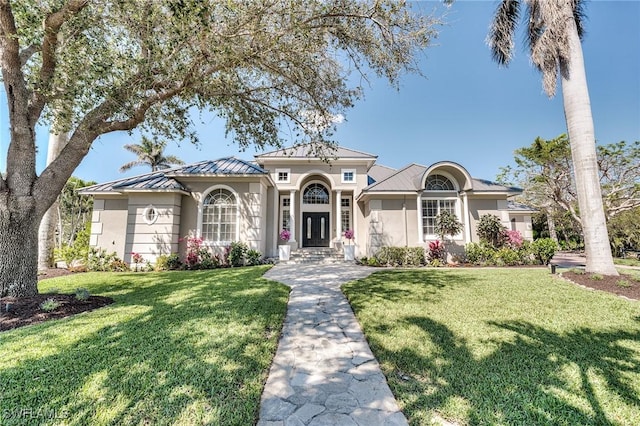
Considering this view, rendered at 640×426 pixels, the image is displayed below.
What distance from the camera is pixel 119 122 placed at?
251 inches

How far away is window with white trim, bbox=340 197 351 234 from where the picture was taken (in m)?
16.1

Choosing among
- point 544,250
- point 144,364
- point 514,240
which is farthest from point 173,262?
point 544,250

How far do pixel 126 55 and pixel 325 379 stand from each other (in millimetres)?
7476

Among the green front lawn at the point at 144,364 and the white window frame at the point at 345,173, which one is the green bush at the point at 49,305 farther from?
the white window frame at the point at 345,173

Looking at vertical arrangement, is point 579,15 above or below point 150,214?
above

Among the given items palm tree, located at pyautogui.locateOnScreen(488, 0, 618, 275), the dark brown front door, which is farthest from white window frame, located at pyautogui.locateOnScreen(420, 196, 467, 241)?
the dark brown front door

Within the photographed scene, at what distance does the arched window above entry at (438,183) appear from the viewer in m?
14.2

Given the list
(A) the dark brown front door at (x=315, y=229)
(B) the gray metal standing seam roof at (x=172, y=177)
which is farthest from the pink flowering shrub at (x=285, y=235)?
(B) the gray metal standing seam roof at (x=172, y=177)

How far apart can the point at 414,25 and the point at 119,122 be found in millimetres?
7649

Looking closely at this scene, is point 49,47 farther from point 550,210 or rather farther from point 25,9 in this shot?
point 550,210

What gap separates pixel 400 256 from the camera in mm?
12656

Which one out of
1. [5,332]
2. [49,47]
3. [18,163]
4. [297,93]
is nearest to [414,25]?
[297,93]

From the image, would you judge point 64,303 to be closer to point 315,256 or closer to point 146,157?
point 315,256

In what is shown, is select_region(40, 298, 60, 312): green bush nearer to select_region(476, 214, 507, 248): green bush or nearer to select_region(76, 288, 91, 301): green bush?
select_region(76, 288, 91, 301): green bush
